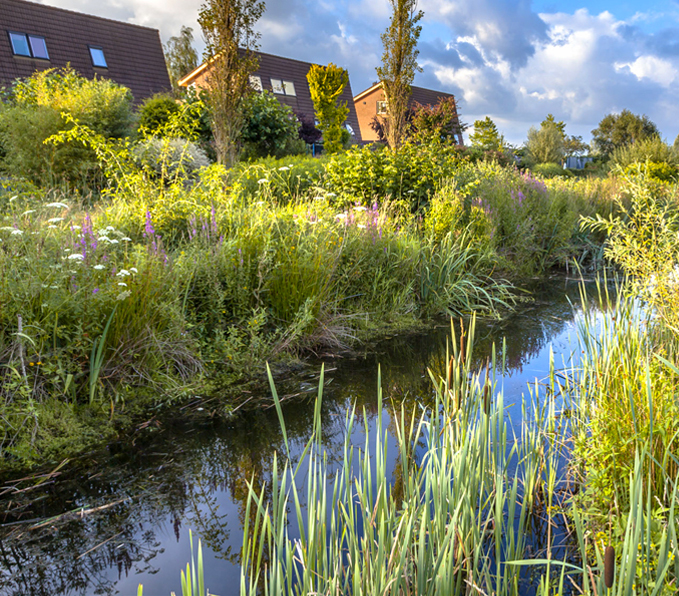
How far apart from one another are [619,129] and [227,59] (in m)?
45.5

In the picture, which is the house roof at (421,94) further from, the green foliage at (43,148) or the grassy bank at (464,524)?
the grassy bank at (464,524)

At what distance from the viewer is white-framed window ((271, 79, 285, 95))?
102 ft

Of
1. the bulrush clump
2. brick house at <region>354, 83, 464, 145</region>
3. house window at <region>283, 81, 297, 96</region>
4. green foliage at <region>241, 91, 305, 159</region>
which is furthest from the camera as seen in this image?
brick house at <region>354, 83, 464, 145</region>

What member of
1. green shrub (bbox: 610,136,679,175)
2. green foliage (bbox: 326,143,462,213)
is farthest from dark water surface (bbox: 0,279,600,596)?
green shrub (bbox: 610,136,679,175)

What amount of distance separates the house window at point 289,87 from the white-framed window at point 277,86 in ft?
0.77

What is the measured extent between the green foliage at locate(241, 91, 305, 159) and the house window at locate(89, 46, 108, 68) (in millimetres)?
13230

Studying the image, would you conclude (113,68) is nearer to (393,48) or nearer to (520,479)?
(393,48)

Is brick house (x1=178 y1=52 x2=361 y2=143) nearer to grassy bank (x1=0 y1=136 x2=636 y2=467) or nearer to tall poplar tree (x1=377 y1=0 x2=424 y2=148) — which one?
tall poplar tree (x1=377 y1=0 x2=424 y2=148)

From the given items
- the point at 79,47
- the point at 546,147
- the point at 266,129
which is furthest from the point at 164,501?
the point at 546,147

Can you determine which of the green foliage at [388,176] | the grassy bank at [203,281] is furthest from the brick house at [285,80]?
the grassy bank at [203,281]

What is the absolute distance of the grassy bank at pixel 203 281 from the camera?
315 centimetres

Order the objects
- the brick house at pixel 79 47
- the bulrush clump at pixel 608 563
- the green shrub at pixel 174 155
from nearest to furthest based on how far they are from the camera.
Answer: the bulrush clump at pixel 608 563 < the green shrub at pixel 174 155 < the brick house at pixel 79 47

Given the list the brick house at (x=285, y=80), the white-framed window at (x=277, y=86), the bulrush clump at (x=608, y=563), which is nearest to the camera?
the bulrush clump at (x=608, y=563)

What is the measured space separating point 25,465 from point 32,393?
1.67 ft
